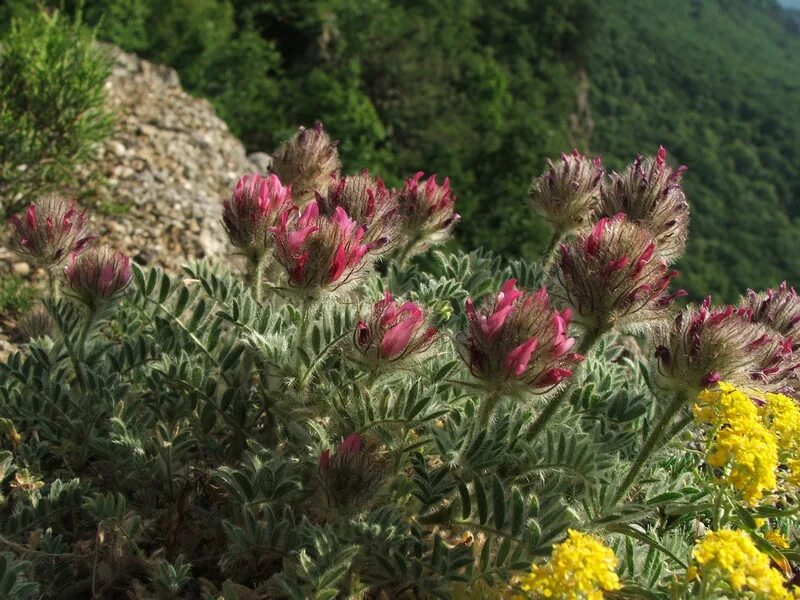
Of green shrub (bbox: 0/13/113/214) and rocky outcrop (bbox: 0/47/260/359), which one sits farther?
green shrub (bbox: 0/13/113/214)

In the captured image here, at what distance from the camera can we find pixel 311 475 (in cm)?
221

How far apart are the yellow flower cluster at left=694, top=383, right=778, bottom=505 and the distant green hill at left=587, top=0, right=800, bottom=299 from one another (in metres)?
31.4

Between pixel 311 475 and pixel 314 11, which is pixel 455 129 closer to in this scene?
pixel 314 11

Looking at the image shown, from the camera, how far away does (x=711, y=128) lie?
1713 inches

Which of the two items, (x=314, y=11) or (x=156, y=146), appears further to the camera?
(x=314, y=11)

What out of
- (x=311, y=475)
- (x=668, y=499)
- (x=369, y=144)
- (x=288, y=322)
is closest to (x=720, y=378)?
(x=668, y=499)

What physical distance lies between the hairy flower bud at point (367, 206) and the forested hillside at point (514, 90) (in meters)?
7.05

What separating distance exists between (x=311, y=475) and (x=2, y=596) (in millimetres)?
823

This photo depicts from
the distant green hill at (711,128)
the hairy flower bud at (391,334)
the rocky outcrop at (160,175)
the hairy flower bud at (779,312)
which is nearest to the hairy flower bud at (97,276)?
the hairy flower bud at (391,334)

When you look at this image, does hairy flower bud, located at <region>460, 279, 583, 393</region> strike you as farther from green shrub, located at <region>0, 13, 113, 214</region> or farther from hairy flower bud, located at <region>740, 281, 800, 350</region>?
green shrub, located at <region>0, 13, 113, 214</region>

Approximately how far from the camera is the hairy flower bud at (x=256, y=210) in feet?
7.74

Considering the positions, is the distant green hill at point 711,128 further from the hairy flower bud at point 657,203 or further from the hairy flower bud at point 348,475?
the hairy flower bud at point 348,475

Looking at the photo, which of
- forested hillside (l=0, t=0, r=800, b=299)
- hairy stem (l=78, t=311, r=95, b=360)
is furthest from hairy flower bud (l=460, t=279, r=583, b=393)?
forested hillside (l=0, t=0, r=800, b=299)

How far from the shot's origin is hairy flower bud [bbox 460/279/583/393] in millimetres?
1800
